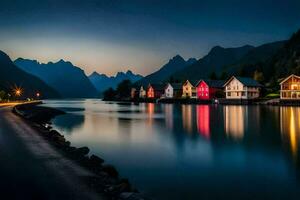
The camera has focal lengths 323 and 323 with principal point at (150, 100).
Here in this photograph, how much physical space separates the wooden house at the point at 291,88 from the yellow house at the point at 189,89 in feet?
163

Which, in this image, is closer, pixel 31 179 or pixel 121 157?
pixel 31 179

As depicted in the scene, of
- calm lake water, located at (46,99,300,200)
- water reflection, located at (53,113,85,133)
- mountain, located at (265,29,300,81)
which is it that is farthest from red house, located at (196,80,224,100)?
calm lake water, located at (46,99,300,200)

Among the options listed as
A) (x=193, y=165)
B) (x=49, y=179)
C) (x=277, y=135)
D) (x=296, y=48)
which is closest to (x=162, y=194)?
(x=49, y=179)

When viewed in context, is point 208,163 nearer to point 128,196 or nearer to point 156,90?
point 128,196

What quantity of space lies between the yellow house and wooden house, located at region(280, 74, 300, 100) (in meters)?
49.7

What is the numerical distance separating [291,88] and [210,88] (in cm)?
3927

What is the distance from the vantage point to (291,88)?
107 meters

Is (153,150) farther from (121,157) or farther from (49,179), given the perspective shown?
(49,179)

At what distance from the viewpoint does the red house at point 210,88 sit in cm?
14038

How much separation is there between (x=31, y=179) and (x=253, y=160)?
15.4 metres

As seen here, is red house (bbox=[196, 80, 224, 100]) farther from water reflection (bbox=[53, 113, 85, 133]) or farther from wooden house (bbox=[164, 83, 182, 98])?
water reflection (bbox=[53, 113, 85, 133])

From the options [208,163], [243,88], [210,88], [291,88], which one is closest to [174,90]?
[210,88]

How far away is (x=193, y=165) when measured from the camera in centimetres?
2169

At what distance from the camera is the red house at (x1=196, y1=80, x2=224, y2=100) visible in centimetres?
14038
